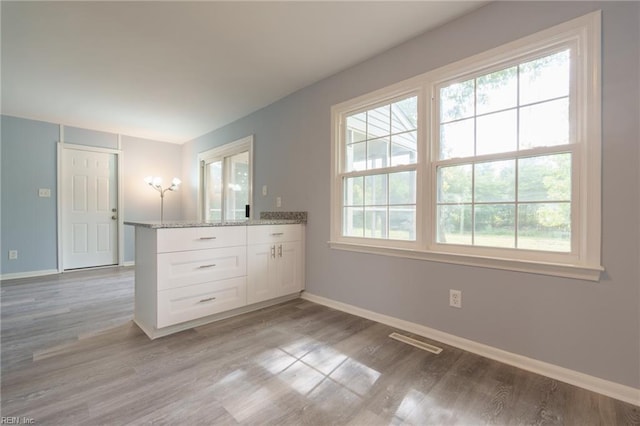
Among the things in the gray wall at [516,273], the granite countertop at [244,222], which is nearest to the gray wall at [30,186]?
the granite countertop at [244,222]

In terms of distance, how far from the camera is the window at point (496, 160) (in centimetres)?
156

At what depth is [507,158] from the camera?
5.98 ft

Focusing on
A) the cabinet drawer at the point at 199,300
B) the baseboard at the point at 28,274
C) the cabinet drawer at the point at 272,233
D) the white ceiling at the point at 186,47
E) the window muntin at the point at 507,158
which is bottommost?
the baseboard at the point at 28,274

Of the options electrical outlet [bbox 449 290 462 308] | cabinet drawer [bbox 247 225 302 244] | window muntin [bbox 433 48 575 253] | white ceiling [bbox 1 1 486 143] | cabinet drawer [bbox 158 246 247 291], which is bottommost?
electrical outlet [bbox 449 290 462 308]

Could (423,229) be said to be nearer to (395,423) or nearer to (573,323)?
(573,323)

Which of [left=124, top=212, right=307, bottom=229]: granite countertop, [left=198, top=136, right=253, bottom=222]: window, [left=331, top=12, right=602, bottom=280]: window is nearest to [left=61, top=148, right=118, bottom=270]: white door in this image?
[left=198, top=136, right=253, bottom=222]: window

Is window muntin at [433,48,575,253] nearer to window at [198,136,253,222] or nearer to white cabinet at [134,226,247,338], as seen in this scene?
white cabinet at [134,226,247,338]

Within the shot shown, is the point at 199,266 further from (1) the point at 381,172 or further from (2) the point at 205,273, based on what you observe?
(1) the point at 381,172

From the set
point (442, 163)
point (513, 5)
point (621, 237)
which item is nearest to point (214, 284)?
point (442, 163)

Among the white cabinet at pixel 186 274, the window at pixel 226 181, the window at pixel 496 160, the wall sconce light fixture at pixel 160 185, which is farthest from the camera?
the wall sconce light fixture at pixel 160 185

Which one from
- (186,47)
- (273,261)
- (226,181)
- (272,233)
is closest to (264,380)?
(273,261)

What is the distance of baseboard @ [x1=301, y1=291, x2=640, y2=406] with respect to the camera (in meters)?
1.44

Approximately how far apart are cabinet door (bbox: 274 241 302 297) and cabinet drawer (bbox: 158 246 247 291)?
408 millimetres

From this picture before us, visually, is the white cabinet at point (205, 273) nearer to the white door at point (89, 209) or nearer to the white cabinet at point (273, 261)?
the white cabinet at point (273, 261)
